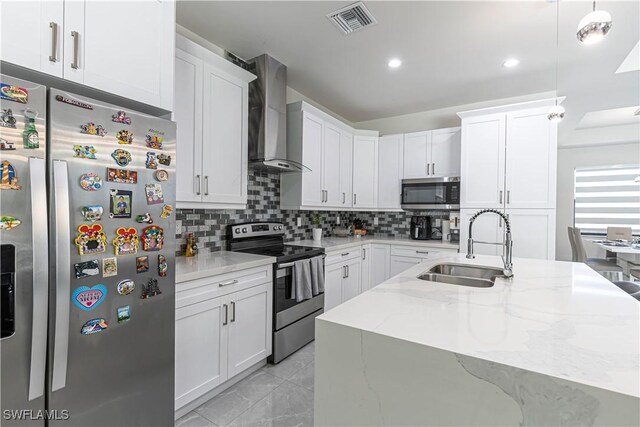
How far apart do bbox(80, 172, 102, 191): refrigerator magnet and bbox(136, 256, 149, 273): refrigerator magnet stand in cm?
37

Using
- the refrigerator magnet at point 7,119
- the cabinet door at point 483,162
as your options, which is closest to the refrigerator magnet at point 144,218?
the refrigerator magnet at point 7,119

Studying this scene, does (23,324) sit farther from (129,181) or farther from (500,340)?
(500,340)

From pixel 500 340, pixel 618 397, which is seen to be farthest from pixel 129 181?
pixel 618 397

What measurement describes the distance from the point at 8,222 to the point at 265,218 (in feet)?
7.25

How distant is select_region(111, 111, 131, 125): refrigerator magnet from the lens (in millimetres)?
1316

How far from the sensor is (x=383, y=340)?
897 millimetres

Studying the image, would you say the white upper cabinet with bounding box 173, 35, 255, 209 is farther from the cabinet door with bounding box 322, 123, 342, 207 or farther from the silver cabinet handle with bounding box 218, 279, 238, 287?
the cabinet door with bounding box 322, 123, 342, 207

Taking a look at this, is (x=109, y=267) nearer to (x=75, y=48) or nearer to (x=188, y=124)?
(x=75, y=48)

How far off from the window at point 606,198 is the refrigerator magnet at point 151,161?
857cm

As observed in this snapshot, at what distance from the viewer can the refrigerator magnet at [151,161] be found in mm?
1447

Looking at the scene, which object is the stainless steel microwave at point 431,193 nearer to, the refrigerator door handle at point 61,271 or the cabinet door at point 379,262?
the cabinet door at point 379,262

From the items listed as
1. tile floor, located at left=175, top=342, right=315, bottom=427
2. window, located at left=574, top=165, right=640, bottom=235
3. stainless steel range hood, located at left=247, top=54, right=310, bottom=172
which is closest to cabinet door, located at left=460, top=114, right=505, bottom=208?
stainless steel range hood, located at left=247, top=54, right=310, bottom=172

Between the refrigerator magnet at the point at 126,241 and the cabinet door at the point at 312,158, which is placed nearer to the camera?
the refrigerator magnet at the point at 126,241

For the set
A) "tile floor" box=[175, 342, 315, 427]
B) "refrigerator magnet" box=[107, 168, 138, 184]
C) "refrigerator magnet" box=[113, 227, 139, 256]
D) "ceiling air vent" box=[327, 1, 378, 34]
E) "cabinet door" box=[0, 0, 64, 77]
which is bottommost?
"tile floor" box=[175, 342, 315, 427]
